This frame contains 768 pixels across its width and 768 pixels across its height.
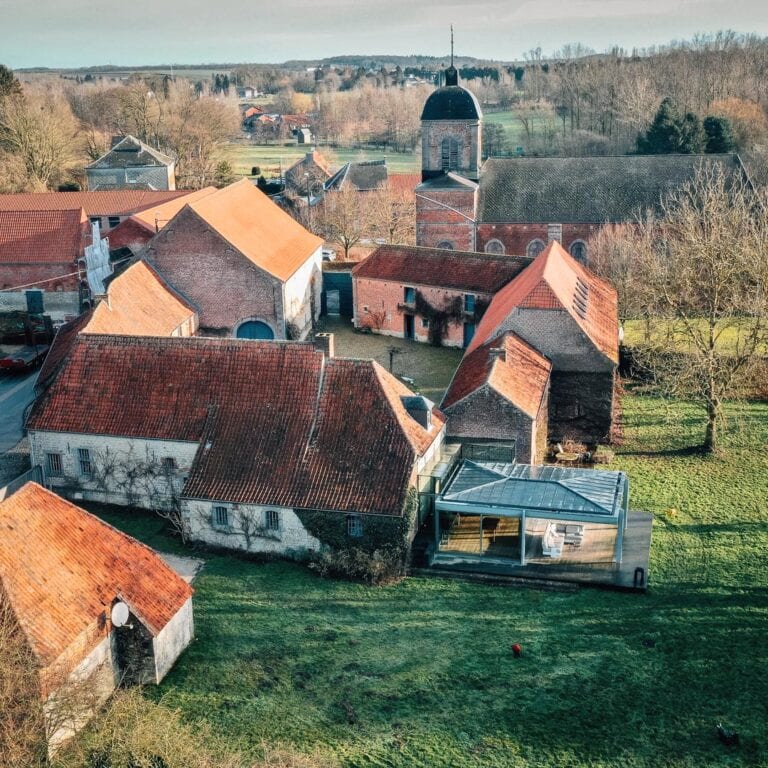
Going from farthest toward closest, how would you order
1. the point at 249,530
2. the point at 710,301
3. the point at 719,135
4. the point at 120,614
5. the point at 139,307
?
1. the point at 719,135
2. the point at 139,307
3. the point at 710,301
4. the point at 249,530
5. the point at 120,614

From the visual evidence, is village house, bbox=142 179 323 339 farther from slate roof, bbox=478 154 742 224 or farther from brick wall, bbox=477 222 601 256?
slate roof, bbox=478 154 742 224

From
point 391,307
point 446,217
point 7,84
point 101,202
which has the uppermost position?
point 7,84

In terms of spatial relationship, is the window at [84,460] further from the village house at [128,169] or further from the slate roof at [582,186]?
the village house at [128,169]

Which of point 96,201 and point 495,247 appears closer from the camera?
point 495,247

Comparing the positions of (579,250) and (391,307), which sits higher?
(579,250)

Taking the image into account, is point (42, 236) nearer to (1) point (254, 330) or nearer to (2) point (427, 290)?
(1) point (254, 330)

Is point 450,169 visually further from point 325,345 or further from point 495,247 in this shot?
point 325,345

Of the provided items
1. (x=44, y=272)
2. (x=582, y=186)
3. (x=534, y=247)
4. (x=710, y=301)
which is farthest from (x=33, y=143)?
(x=710, y=301)

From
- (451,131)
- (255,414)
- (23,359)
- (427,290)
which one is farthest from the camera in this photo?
(451,131)

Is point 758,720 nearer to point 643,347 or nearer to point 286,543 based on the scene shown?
point 286,543
